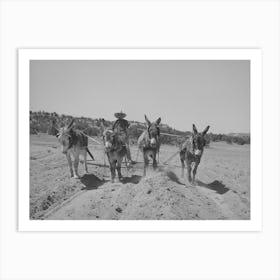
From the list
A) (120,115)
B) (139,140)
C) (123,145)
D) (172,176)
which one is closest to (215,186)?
(172,176)

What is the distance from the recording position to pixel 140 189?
456 cm

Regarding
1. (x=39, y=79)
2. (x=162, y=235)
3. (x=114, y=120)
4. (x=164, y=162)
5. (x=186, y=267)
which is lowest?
(x=186, y=267)

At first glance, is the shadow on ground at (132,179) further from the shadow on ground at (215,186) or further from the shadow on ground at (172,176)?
the shadow on ground at (215,186)

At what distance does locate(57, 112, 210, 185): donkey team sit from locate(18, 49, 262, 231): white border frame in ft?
1.34

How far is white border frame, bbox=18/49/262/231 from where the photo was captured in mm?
4426

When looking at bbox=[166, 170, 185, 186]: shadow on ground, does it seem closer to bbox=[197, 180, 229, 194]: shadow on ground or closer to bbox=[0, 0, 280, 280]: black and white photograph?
bbox=[0, 0, 280, 280]: black and white photograph

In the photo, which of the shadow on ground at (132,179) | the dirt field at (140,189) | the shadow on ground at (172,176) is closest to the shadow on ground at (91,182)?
the dirt field at (140,189)

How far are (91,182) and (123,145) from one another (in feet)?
1.56

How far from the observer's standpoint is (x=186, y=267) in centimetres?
438

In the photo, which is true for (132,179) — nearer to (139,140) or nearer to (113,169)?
(113,169)

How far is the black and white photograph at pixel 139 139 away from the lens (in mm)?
4488
